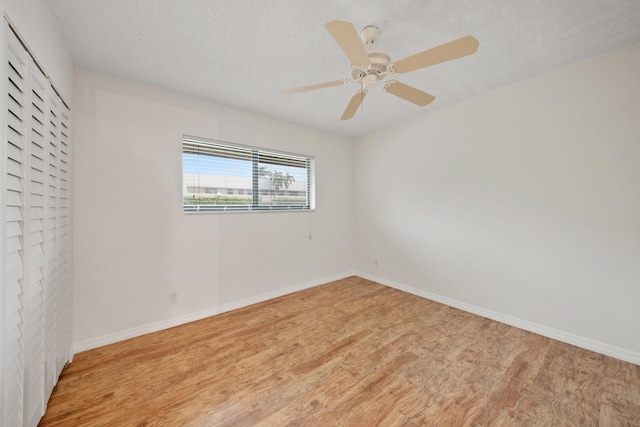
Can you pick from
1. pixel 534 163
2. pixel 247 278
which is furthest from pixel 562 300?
pixel 247 278

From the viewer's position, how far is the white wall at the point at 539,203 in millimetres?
1875

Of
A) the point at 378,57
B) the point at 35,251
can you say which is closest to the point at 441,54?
the point at 378,57

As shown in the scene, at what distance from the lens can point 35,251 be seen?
1250mm

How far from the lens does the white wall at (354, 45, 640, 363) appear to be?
73.8 inches

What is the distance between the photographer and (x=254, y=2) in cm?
140

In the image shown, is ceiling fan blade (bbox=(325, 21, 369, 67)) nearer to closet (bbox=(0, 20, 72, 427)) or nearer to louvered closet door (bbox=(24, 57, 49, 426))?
closet (bbox=(0, 20, 72, 427))

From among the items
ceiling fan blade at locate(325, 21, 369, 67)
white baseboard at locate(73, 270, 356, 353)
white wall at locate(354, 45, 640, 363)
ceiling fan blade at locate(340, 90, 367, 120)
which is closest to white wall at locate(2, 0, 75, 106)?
ceiling fan blade at locate(325, 21, 369, 67)

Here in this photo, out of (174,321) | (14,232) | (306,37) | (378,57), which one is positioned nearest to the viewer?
(14,232)

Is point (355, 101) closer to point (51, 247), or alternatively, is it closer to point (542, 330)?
point (51, 247)

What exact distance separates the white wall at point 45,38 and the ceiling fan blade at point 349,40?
131 centimetres

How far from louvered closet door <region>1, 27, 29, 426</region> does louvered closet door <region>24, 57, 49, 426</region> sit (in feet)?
0.17

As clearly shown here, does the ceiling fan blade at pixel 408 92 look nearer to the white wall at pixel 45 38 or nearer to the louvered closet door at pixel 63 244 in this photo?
the white wall at pixel 45 38

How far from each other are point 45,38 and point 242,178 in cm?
183

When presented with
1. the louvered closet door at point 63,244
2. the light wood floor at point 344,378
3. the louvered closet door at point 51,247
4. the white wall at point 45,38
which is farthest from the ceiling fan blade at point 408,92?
the louvered closet door at point 63,244
